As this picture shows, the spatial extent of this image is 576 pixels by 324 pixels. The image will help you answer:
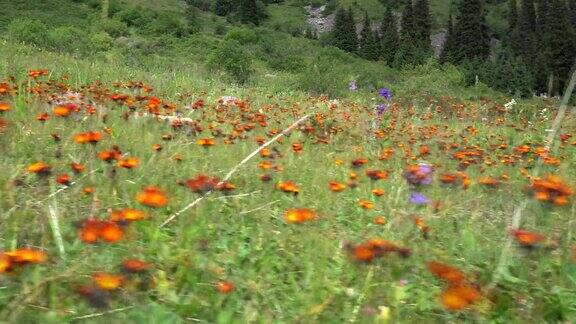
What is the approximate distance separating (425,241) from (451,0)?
95718 millimetres

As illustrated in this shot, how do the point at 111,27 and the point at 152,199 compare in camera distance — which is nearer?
the point at 152,199

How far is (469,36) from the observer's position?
2099 inches

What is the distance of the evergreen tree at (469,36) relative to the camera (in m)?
52.9

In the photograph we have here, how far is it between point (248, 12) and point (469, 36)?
24024 millimetres

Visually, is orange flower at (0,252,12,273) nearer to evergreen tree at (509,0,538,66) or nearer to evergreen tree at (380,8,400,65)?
evergreen tree at (380,8,400,65)

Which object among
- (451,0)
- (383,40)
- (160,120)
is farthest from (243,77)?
(451,0)

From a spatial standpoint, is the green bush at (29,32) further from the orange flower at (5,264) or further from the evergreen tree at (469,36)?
the evergreen tree at (469,36)

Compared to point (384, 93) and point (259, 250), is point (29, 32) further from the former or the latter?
point (259, 250)

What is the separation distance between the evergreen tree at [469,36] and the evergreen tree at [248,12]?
2136 centimetres

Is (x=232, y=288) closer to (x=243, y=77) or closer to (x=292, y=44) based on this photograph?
(x=243, y=77)

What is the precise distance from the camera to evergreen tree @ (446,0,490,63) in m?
52.9

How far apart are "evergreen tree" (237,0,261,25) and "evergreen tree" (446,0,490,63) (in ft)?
70.1

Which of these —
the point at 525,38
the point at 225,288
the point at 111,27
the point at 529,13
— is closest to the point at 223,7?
the point at 525,38

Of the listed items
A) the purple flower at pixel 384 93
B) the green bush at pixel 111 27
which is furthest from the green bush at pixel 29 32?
the purple flower at pixel 384 93
